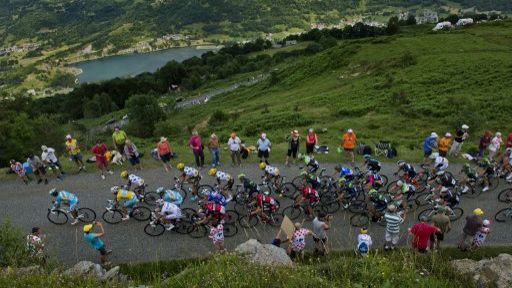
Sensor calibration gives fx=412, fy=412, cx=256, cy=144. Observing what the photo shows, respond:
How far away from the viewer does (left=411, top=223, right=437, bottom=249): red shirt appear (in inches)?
593

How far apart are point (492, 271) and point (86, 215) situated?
17.6 metres

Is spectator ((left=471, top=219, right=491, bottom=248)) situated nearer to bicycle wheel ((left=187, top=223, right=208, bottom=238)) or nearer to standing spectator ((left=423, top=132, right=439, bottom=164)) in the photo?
standing spectator ((left=423, top=132, right=439, bottom=164))

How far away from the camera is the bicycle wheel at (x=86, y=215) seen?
67.0ft

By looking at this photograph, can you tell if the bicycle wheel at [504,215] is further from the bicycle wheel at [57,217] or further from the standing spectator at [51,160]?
the standing spectator at [51,160]

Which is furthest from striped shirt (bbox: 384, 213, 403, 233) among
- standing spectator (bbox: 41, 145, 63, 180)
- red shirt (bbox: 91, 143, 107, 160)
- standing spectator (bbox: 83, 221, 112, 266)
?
standing spectator (bbox: 41, 145, 63, 180)

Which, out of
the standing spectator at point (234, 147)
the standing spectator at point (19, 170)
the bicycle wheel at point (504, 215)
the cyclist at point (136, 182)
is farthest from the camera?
the standing spectator at point (234, 147)

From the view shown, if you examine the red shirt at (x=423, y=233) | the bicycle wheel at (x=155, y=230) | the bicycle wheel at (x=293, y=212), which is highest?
the red shirt at (x=423, y=233)

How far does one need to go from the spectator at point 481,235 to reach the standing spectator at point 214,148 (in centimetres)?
1483

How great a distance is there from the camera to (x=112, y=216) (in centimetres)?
2036

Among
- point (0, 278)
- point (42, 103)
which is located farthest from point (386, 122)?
point (42, 103)

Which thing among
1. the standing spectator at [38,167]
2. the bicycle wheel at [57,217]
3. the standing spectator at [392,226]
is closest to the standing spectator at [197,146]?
the bicycle wheel at [57,217]

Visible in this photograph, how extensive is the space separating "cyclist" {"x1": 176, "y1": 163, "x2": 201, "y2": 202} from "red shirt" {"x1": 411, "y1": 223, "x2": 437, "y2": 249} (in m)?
10.7

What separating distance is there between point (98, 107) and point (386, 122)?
283ft

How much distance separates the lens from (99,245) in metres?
16.7
